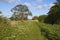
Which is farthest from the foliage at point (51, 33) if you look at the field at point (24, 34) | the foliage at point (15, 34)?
the foliage at point (15, 34)

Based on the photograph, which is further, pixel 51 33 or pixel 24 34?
pixel 51 33

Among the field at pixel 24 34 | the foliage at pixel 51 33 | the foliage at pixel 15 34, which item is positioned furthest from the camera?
the foliage at pixel 51 33

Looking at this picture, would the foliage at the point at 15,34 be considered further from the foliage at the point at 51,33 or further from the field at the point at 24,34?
the foliage at the point at 51,33

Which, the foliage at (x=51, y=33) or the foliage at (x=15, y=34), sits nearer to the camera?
the foliage at (x=15, y=34)

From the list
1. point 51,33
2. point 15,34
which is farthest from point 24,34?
point 51,33

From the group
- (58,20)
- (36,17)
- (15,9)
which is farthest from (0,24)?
(36,17)

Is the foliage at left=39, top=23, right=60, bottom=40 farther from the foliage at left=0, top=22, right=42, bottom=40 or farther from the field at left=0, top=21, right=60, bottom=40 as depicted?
the foliage at left=0, top=22, right=42, bottom=40

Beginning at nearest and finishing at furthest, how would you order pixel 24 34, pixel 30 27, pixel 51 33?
pixel 24 34, pixel 51 33, pixel 30 27

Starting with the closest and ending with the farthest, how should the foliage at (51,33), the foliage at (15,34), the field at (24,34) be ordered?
the foliage at (15,34) → the field at (24,34) → the foliage at (51,33)

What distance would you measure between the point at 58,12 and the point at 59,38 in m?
36.4

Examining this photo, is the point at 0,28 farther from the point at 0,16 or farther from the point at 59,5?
the point at 59,5

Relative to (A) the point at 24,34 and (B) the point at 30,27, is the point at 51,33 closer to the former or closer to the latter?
(A) the point at 24,34

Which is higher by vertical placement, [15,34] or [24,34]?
[15,34]

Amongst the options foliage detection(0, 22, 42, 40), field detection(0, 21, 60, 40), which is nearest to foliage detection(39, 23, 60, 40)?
field detection(0, 21, 60, 40)
